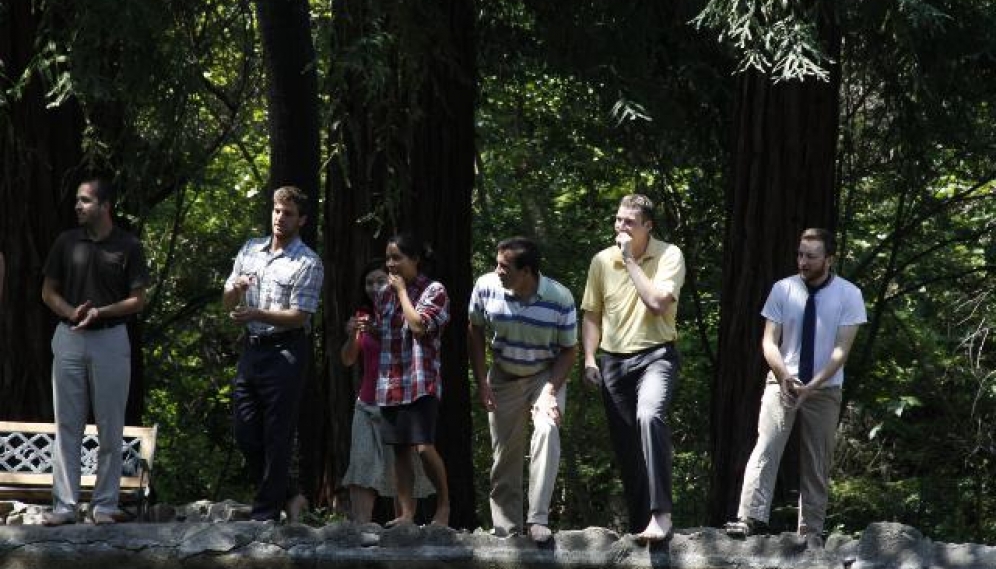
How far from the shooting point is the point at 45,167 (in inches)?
418

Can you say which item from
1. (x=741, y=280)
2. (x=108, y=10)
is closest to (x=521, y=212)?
(x=741, y=280)

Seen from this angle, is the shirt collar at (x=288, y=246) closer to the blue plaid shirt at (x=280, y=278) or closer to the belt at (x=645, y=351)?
the blue plaid shirt at (x=280, y=278)

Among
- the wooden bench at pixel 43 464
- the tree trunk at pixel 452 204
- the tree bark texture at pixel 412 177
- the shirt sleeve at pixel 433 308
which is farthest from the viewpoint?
the tree trunk at pixel 452 204

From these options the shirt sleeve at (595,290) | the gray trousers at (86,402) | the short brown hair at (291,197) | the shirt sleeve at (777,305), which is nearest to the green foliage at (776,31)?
the shirt sleeve at (777,305)

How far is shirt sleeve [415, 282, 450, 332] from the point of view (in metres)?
8.59

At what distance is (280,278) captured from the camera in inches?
335

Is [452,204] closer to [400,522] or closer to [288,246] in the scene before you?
[288,246]

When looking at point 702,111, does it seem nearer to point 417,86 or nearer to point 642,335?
point 417,86

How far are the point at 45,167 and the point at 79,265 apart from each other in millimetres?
2462

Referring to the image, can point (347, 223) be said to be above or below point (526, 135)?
below

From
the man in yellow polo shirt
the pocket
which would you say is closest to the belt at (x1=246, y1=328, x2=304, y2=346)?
the pocket

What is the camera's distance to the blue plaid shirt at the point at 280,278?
848cm

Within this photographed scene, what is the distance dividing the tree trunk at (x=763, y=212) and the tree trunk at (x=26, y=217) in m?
4.09

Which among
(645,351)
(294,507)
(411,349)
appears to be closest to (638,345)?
(645,351)
